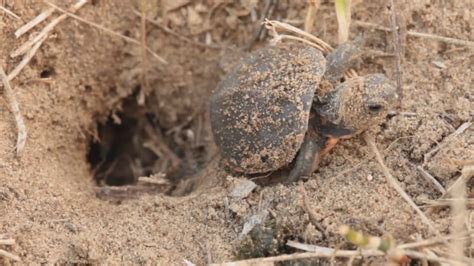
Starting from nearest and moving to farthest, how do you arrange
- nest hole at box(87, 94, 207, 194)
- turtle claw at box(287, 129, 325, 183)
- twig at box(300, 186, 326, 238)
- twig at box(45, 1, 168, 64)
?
twig at box(300, 186, 326, 238) → turtle claw at box(287, 129, 325, 183) → twig at box(45, 1, 168, 64) → nest hole at box(87, 94, 207, 194)

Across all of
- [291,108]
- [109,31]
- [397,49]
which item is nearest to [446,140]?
[397,49]

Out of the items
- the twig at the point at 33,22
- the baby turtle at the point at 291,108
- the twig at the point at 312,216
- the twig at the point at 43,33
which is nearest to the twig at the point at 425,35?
the baby turtle at the point at 291,108

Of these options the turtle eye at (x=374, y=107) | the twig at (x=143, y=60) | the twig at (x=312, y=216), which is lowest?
the twig at (x=312, y=216)

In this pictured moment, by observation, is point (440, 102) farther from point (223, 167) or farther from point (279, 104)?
point (223, 167)

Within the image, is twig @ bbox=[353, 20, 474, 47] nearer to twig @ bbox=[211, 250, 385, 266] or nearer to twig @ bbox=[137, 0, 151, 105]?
twig @ bbox=[137, 0, 151, 105]

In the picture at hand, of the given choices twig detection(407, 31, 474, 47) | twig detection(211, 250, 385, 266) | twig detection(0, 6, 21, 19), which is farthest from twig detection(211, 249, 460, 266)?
twig detection(0, 6, 21, 19)

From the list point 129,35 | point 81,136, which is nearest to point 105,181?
point 81,136

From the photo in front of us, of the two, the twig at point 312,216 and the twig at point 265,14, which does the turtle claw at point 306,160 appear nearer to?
the twig at point 312,216
